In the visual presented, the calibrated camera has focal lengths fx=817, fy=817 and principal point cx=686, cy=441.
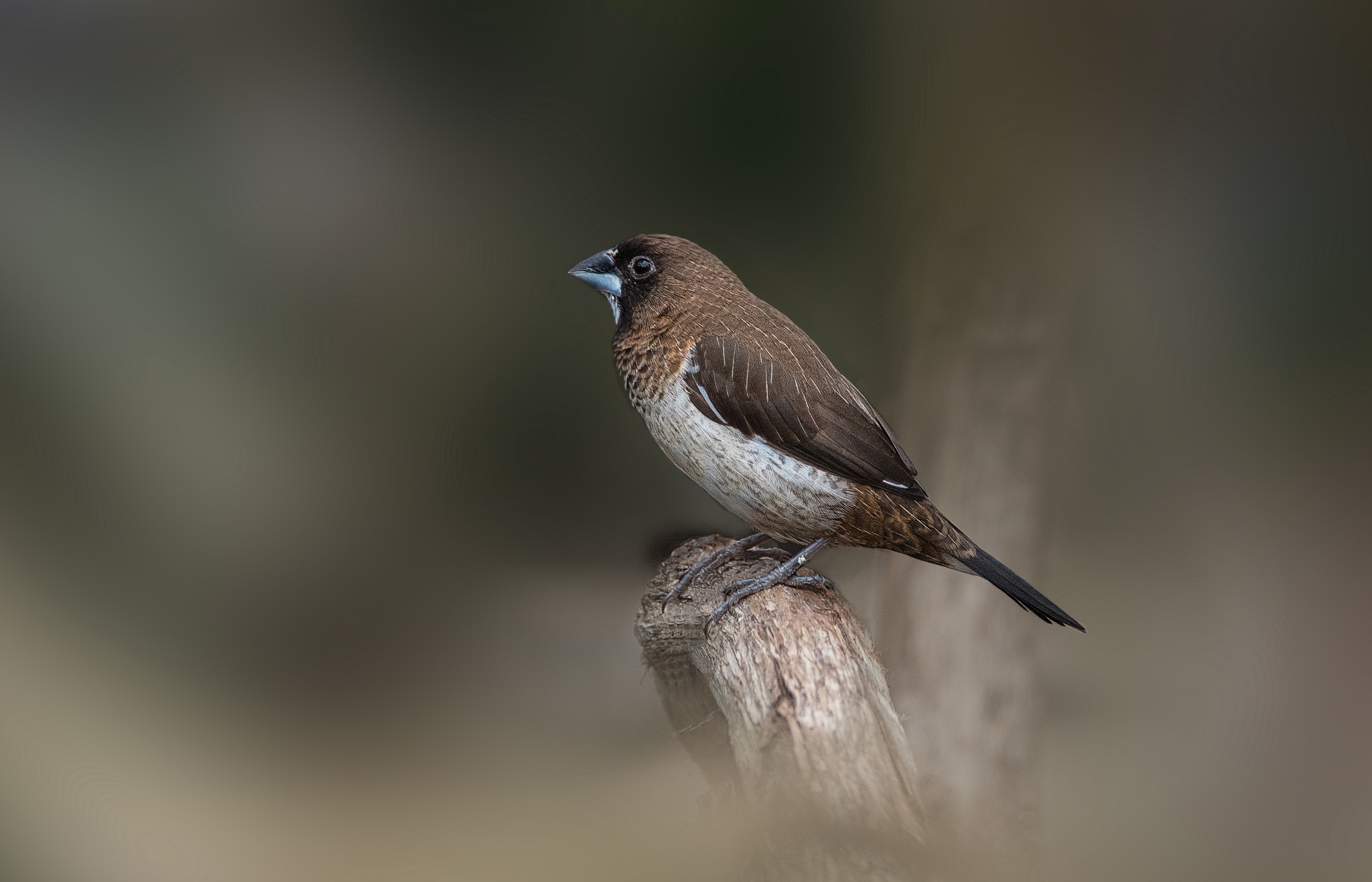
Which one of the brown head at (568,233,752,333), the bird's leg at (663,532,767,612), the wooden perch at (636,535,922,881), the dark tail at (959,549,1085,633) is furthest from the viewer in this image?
the bird's leg at (663,532,767,612)

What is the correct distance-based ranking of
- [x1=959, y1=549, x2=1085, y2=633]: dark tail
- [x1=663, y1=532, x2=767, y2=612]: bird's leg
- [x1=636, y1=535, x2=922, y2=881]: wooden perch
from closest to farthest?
[x1=636, y1=535, x2=922, y2=881]: wooden perch
[x1=959, y1=549, x2=1085, y2=633]: dark tail
[x1=663, y1=532, x2=767, y2=612]: bird's leg

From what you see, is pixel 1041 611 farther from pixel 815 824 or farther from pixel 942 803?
pixel 815 824

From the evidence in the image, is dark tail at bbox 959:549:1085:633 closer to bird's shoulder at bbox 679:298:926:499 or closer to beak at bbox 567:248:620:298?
bird's shoulder at bbox 679:298:926:499

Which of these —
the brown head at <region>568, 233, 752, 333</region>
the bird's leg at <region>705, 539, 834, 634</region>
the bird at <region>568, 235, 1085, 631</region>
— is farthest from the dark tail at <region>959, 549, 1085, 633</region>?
the brown head at <region>568, 233, 752, 333</region>

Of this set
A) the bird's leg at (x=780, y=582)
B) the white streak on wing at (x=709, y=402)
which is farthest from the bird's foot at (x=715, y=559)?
the white streak on wing at (x=709, y=402)

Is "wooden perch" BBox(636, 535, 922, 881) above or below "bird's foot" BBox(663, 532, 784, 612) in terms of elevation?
below

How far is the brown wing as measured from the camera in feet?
4.39

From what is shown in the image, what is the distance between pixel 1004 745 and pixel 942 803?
401mm

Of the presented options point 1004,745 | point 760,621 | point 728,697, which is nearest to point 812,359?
point 760,621

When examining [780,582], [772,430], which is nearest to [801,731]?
[780,582]

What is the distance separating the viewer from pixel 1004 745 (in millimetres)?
1727

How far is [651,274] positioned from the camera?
1480mm

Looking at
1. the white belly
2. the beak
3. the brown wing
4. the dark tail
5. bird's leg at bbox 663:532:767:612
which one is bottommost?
bird's leg at bbox 663:532:767:612

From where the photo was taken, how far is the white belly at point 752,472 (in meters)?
1.35
